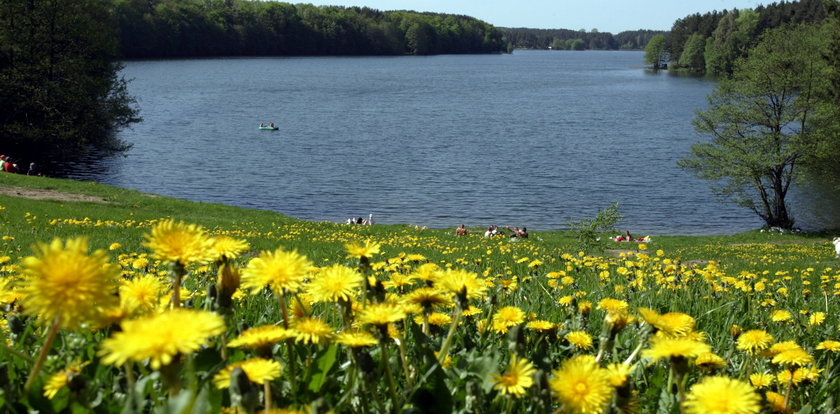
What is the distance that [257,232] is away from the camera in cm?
1656

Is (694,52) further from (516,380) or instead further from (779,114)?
(516,380)

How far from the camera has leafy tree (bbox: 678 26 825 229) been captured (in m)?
27.9

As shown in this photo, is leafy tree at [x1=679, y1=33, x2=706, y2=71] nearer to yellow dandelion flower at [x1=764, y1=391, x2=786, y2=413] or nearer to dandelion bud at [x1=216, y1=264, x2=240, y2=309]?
yellow dandelion flower at [x1=764, y1=391, x2=786, y2=413]

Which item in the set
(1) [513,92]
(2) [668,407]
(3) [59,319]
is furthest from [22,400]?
(1) [513,92]

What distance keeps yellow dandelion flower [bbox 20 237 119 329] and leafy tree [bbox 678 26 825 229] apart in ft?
100

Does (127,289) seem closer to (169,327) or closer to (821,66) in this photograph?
(169,327)

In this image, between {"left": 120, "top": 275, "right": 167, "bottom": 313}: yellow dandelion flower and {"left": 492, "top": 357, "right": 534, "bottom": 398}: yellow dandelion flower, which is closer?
{"left": 492, "top": 357, "right": 534, "bottom": 398}: yellow dandelion flower

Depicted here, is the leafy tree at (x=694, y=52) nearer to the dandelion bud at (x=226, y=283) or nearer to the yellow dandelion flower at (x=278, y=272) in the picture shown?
the dandelion bud at (x=226, y=283)

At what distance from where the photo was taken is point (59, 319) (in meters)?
1.03

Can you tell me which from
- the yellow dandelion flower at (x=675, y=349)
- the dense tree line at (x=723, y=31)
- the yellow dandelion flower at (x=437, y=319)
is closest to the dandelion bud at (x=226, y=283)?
the yellow dandelion flower at (x=437, y=319)

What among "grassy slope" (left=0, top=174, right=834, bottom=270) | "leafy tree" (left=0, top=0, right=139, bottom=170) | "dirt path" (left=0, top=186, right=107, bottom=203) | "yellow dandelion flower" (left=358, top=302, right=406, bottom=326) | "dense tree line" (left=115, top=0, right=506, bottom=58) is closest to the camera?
"yellow dandelion flower" (left=358, top=302, right=406, bottom=326)

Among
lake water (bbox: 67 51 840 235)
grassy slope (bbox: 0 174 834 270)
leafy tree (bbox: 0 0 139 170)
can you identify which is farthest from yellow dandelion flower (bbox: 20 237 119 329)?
leafy tree (bbox: 0 0 139 170)

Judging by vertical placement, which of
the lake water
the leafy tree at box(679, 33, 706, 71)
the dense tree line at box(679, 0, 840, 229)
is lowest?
the lake water

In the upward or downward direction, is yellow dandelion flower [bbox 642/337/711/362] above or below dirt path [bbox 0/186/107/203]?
above
